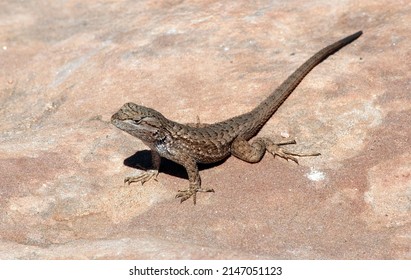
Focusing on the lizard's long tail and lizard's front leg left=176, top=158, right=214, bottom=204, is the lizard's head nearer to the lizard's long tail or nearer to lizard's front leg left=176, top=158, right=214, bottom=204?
lizard's front leg left=176, top=158, right=214, bottom=204

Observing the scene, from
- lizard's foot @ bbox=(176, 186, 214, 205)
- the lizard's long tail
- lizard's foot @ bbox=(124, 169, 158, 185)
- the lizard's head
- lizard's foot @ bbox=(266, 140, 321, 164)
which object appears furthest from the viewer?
the lizard's long tail

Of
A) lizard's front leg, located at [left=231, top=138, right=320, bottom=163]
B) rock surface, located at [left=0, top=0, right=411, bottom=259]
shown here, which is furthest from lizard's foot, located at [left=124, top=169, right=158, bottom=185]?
Result: lizard's front leg, located at [left=231, top=138, right=320, bottom=163]

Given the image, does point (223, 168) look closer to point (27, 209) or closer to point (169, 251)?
point (169, 251)

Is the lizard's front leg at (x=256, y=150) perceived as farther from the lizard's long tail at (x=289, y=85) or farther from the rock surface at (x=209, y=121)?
the lizard's long tail at (x=289, y=85)

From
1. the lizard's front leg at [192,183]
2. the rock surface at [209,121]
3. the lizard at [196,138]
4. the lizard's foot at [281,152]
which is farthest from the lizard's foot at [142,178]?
the lizard's foot at [281,152]

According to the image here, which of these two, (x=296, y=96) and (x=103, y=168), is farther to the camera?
(x=296, y=96)

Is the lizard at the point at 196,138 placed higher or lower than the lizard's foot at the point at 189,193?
higher

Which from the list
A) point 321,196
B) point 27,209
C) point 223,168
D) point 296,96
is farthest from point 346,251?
point 27,209
